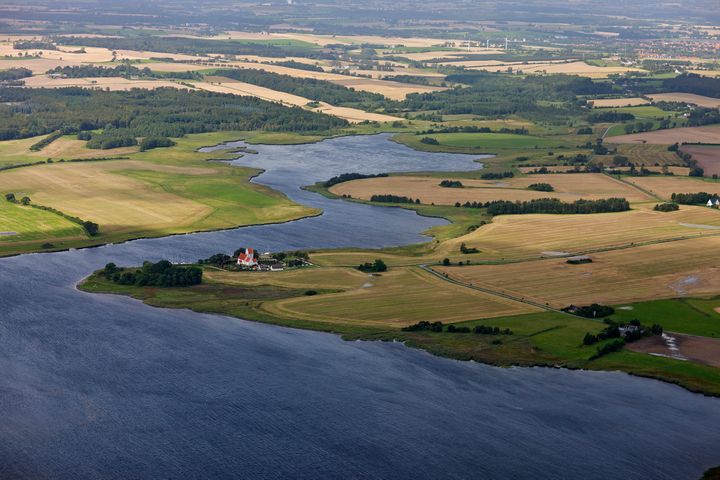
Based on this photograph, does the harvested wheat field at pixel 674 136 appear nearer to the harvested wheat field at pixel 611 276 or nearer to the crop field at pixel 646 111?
the crop field at pixel 646 111

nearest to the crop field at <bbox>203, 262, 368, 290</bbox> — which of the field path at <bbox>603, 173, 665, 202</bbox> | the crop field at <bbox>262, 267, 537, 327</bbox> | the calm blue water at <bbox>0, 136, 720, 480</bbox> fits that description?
the crop field at <bbox>262, 267, 537, 327</bbox>

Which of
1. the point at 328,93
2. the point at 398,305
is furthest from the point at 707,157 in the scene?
the point at 398,305

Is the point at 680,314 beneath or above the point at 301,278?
above

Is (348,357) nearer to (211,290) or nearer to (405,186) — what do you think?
(211,290)

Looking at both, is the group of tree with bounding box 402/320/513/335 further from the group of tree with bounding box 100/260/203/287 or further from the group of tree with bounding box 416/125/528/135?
the group of tree with bounding box 416/125/528/135

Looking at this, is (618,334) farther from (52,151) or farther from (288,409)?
(52,151)
